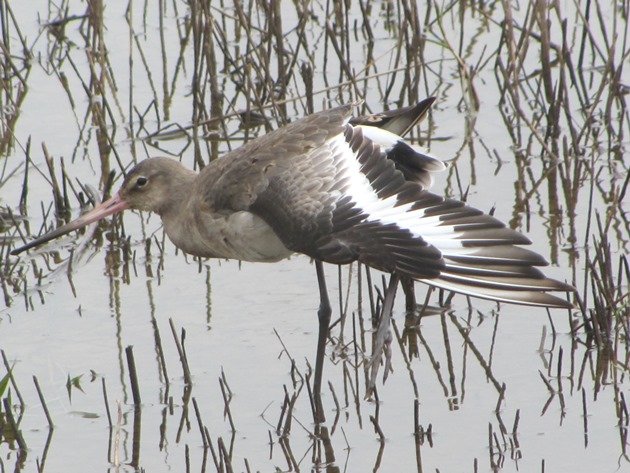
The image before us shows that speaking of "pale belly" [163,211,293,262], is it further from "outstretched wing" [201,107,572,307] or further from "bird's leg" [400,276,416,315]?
"bird's leg" [400,276,416,315]

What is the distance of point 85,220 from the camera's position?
20.3 ft

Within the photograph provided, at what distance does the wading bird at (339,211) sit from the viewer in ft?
15.3

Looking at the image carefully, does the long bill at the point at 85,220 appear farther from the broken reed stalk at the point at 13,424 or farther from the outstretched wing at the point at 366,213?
the broken reed stalk at the point at 13,424

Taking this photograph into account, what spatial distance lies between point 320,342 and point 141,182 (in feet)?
3.74

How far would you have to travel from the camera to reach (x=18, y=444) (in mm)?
5234

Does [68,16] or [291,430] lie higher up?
[68,16]

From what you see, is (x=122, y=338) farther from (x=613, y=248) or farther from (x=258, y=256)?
(x=613, y=248)

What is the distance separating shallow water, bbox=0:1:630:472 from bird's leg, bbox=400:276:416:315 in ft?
0.25

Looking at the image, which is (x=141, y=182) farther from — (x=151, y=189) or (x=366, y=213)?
(x=366, y=213)

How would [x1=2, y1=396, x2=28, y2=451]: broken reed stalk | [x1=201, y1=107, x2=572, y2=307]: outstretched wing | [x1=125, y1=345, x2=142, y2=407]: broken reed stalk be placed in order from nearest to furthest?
[x1=201, y1=107, x2=572, y2=307]: outstretched wing < [x1=2, y1=396, x2=28, y2=451]: broken reed stalk < [x1=125, y1=345, x2=142, y2=407]: broken reed stalk

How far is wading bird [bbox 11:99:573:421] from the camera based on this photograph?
466 cm

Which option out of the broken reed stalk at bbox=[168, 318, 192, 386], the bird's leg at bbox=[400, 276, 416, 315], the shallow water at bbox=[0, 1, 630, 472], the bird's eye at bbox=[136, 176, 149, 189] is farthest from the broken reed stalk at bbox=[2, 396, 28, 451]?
the bird's leg at bbox=[400, 276, 416, 315]

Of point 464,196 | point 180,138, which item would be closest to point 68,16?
point 180,138

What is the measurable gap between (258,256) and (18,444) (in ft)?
4.01
